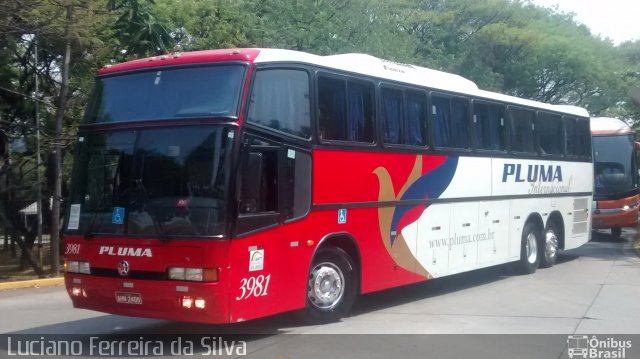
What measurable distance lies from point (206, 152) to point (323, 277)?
2634mm

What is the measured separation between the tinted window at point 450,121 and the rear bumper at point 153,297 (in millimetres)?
5482

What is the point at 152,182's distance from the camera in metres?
8.67

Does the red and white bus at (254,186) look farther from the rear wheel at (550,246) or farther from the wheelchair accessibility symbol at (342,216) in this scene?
the rear wheel at (550,246)

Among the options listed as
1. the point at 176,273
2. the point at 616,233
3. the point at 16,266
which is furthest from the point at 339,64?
the point at 16,266

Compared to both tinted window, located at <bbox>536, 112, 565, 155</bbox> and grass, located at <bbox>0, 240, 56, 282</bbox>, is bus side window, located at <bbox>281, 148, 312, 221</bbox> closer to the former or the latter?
tinted window, located at <bbox>536, 112, 565, 155</bbox>

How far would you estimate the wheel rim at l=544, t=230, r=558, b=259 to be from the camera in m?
16.5

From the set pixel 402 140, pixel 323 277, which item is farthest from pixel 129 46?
pixel 323 277

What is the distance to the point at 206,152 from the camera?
8469 millimetres

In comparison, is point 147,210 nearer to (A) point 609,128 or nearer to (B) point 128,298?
(B) point 128,298

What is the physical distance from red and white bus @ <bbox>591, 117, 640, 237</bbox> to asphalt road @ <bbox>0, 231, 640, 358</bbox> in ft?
30.5

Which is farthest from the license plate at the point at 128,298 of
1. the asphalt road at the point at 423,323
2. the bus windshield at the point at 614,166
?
the bus windshield at the point at 614,166

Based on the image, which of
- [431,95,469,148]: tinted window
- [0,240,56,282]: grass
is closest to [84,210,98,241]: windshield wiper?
[431,95,469,148]: tinted window

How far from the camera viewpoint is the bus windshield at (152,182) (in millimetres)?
8359

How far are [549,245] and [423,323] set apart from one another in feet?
24.8
